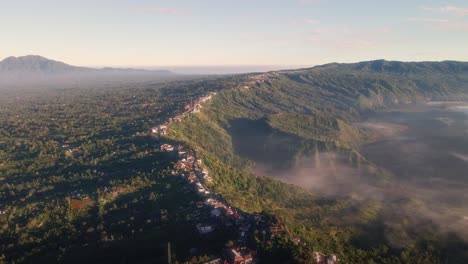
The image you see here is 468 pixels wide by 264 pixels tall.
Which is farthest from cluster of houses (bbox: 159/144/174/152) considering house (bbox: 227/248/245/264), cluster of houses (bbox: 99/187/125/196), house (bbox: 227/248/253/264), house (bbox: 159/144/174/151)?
house (bbox: 227/248/245/264)

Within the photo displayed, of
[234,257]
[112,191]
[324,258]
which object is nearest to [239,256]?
[234,257]

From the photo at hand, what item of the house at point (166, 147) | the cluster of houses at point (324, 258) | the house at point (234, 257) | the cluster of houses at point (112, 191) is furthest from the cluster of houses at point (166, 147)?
the cluster of houses at point (324, 258)

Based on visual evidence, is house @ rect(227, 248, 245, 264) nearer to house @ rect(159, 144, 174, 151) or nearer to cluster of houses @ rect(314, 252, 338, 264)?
cluster of houses @ rect(314, 252, 338, 264)

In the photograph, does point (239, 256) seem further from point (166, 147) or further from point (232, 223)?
point (166, 147)

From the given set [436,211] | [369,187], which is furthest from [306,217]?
[369,187]

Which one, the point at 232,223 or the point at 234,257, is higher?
the point at 234,257

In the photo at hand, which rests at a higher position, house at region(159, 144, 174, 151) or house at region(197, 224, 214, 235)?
house at region(159, 144, 174, 151)

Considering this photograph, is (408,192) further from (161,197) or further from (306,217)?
(161,197)

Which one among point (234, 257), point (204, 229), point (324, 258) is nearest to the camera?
point (234, 257)
